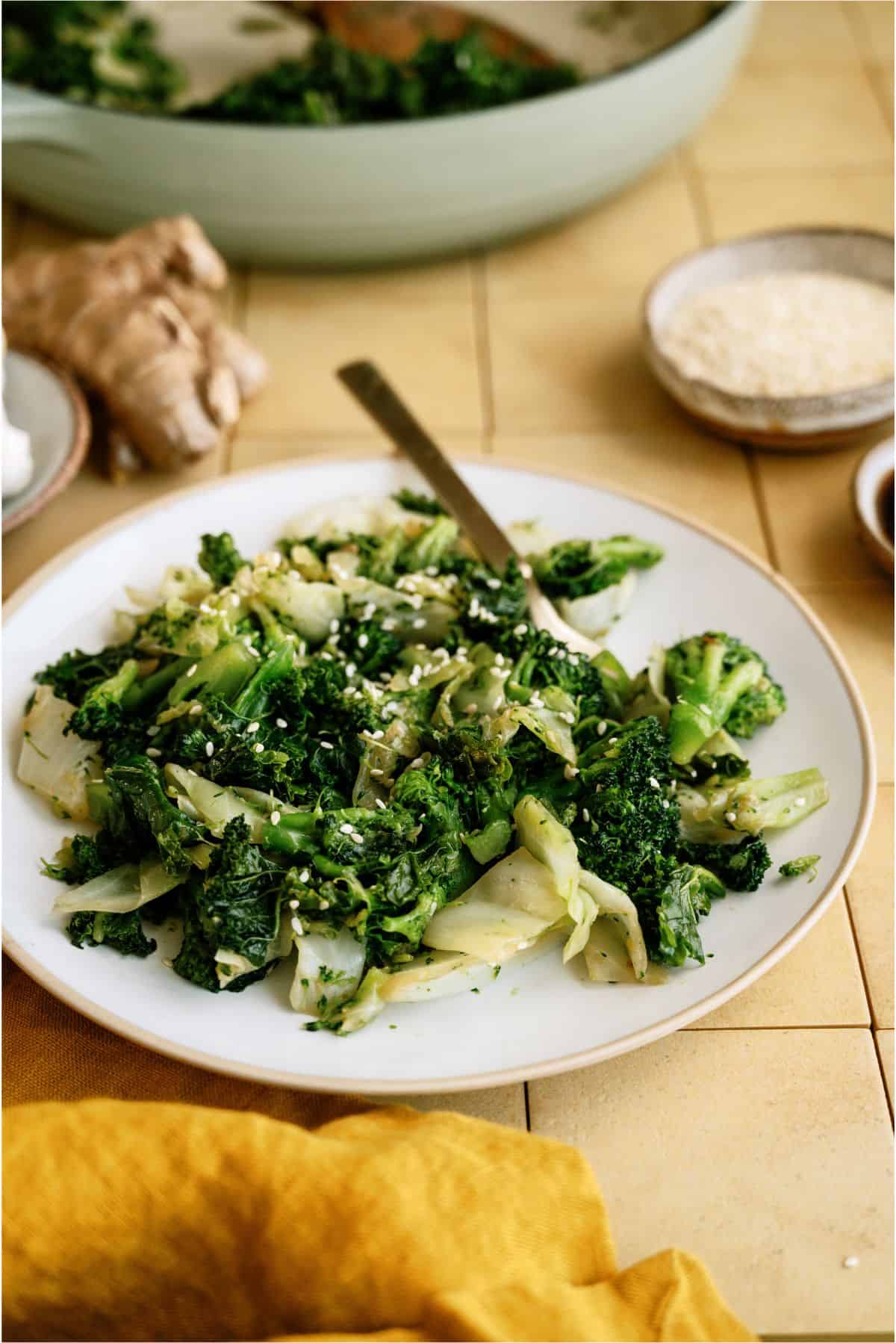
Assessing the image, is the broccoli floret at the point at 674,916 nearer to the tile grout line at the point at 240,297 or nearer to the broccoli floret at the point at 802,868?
the broccoli floret at the point at 802,868

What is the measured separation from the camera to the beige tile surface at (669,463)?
2525 mm

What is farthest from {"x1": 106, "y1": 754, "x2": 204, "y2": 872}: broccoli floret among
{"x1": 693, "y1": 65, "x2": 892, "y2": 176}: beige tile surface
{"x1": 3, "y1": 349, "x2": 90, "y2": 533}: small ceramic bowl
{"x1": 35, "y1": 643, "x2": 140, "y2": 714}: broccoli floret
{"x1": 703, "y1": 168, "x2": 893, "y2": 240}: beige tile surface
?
{"x1": 693, "y1": 65, "x2": 892, "y2": 176}: beige tile surface

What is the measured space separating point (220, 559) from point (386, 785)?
21.8 inches

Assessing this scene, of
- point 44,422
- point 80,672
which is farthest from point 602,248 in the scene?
point 80,672

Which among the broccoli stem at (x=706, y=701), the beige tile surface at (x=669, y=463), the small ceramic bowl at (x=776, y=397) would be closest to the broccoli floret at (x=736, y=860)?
Answer: the broccoli stem at (x=706, y=701)

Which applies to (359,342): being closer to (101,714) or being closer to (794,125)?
(101,714)

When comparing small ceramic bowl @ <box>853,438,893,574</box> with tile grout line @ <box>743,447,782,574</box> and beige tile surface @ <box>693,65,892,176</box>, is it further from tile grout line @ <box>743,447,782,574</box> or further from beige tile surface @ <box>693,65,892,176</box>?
beige tile surface @ <box>693,65,892,176</box>

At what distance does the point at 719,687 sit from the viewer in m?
1.86

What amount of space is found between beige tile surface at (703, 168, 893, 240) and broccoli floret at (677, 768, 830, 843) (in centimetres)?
195

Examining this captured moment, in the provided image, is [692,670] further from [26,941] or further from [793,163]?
[793,163]

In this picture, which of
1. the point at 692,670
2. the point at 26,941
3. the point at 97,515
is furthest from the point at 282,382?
the point at 26,941

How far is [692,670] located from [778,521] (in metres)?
0.74

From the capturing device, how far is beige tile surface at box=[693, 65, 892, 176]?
11.6 ft

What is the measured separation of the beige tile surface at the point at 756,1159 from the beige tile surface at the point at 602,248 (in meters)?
1.96
